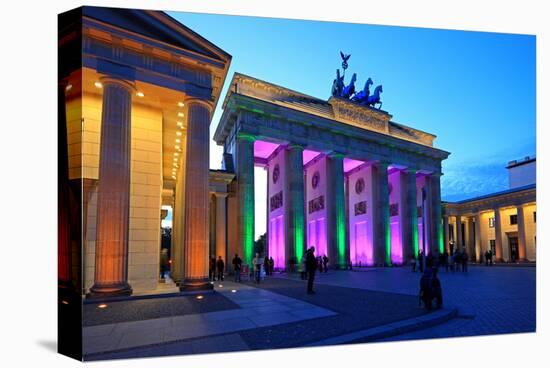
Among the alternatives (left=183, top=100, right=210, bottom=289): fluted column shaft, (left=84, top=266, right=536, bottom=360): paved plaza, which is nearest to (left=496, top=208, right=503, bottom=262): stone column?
(left=84, top=266, right=536, bottom=360): paved plaza

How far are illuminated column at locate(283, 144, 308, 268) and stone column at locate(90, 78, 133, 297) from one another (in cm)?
2018

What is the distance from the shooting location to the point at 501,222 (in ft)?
155

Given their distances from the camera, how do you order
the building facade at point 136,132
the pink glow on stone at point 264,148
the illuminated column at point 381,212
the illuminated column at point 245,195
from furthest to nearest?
the illuminated column at point 381,212
the pink glow on stone at point 264,148
the illuminated column at point 245,195
the building facade at point 136,132

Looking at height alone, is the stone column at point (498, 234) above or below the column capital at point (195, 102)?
A: below

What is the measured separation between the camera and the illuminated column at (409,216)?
136 feet

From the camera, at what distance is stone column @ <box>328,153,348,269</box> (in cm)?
3359

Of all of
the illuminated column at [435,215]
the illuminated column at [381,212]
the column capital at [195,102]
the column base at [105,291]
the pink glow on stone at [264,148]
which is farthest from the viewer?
the illuminated column at [435,215]

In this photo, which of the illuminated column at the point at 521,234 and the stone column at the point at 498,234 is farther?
the stone column at the point at 498,234

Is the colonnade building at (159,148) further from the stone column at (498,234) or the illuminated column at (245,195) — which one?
the stone column at (498,234)

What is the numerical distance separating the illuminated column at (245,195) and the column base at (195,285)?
13.9 m

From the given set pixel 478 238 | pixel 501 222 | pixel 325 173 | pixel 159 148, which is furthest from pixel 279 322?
pixel 478 238

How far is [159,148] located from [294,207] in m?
18.0

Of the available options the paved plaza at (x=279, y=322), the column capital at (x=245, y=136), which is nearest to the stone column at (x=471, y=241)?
the column capital at (x=245, y=136)

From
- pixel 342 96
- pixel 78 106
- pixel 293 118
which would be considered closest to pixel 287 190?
pixel 293 118
